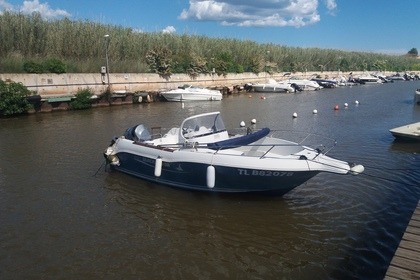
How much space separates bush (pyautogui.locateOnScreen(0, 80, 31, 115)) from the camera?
23.8m

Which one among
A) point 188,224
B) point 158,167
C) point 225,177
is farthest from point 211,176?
point 158,167

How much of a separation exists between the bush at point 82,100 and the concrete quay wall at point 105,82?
163cm

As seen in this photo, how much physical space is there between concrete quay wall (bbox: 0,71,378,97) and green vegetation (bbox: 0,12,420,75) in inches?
31.2

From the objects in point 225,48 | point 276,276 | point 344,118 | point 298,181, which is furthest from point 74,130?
point 225,48

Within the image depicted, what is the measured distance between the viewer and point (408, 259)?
17.8ft

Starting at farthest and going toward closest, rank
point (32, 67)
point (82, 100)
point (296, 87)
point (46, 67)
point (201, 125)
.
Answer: point (296, 87) < point (46, 67) < point (82, 100) < point (32, 67) < point (201, 125)

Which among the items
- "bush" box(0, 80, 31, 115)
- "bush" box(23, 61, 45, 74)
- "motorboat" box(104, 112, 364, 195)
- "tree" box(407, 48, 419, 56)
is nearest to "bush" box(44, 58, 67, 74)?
"bush" box(23, 61, 45, 74)

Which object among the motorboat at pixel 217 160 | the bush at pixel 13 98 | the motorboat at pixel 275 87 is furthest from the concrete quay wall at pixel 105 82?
the motorboat at pixel 217 160

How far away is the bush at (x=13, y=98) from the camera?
23812 millimetres

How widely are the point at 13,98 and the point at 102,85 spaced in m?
9.37

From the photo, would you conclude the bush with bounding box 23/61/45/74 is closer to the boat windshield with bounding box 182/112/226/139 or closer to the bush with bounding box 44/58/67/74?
the bush with bounding box 44/58/67/74

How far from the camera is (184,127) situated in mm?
11148

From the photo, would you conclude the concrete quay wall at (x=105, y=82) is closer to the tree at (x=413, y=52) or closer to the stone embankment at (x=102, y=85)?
the stone embankment at (x=102, y=85)

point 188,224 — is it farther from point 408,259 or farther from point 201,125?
point 408,259
